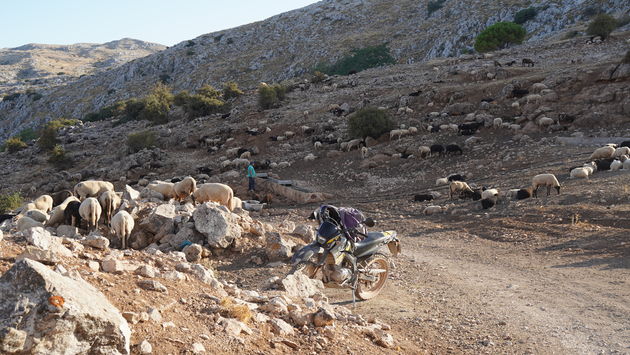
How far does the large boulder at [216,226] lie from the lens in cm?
916

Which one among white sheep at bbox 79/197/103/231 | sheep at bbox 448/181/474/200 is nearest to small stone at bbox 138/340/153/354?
white sheep at bbox 79/197/103/231

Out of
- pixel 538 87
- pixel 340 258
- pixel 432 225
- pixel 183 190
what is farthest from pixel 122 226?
pixel 538 87

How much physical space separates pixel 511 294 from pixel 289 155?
20207mm

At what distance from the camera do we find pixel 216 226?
927 cm

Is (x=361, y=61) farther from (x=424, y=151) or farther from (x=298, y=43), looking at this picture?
(x=424, y=151)

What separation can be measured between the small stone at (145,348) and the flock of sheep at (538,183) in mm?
12626

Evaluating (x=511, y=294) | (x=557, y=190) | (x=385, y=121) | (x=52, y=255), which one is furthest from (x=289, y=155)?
(x=52, y=255)

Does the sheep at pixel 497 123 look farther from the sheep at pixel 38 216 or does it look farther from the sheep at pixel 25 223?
the sheep at pixel 25 223

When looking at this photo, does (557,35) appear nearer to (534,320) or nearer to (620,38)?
(620,38)

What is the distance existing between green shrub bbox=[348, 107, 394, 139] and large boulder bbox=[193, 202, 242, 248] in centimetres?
1715

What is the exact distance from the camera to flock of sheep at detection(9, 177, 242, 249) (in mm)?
9531

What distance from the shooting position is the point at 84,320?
3404 millimetres

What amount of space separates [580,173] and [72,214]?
14.3 m

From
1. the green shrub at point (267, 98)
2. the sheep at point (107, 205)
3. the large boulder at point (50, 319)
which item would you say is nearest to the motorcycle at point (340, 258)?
the large boulder at point (50, 319)
